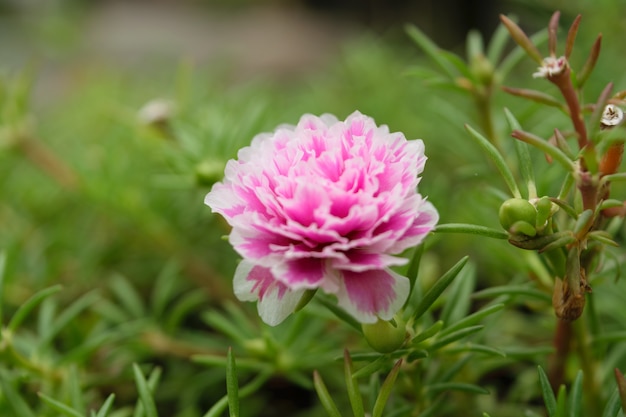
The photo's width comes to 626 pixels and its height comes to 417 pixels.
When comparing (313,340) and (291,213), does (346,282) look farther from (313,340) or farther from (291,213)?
(313,340)

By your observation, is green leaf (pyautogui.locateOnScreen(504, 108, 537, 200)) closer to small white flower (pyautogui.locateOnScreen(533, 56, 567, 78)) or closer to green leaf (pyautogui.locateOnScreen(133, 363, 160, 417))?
small white flower (pyautogui.locateOnScreen(533, 56, 567, 78))

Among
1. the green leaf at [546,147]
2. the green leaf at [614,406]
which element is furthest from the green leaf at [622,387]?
the green leaf at [546,147]

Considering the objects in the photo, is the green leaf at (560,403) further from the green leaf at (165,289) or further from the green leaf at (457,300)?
the green leaf at (165,289)

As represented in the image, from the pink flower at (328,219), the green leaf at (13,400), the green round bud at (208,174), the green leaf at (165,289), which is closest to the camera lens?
the pink flower at (328,219)

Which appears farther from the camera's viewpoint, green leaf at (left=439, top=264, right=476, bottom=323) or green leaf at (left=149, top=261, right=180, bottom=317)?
green leaf at (left=149, top=261, right=180, bottom=317)

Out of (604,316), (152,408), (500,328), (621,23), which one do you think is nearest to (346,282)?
(152,408)

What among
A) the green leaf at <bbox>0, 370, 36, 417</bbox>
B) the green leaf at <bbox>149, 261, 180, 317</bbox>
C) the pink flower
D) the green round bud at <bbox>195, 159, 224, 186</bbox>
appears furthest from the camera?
the green leaf at <bbox>149, 261, 180, 317</bbox>

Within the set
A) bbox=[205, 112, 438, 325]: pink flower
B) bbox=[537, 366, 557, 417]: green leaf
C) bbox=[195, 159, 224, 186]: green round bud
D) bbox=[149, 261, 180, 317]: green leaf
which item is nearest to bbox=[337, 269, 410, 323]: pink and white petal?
bbox=[205, 112, 438, 325]: pink flower

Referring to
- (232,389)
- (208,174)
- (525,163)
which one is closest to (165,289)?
(208,174)

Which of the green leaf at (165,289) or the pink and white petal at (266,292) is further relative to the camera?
the green leaf at (165,289)
